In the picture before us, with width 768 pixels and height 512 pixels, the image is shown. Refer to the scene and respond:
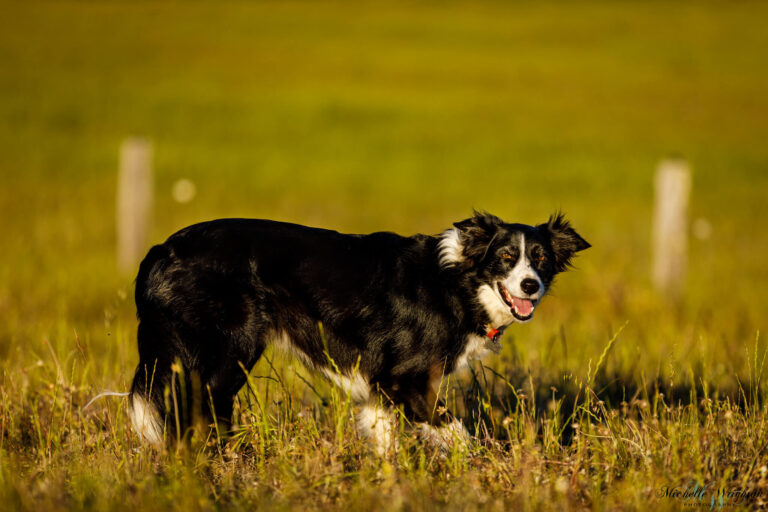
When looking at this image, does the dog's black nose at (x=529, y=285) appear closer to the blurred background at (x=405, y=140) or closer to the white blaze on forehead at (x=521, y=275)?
the white blaze on forehead at (x=521, y=275)

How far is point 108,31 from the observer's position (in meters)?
38.4

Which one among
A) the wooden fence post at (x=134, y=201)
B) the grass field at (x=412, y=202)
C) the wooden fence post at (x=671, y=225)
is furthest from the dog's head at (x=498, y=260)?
the wooden fence post at (x=134, y=201)

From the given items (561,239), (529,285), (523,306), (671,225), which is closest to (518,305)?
(523,306)

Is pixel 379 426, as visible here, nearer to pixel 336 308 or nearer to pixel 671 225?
pixel 336 308

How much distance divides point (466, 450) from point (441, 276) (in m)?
0.99

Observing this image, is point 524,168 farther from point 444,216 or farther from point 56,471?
point 56,471

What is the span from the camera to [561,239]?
4.30 m

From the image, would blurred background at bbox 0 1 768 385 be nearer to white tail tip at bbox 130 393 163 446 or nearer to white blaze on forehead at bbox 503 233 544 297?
white tail tip at bbox 130 393 163 446

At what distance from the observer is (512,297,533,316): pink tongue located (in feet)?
13.1

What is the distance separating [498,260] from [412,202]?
41.7 ft

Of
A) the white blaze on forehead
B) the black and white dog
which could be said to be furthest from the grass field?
the white blaze on forehead

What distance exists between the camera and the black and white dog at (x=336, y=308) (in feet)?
12.0

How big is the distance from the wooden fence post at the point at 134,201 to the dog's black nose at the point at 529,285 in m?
6.49

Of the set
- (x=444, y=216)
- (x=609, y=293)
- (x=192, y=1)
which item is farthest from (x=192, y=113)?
(x=192, y=1)
